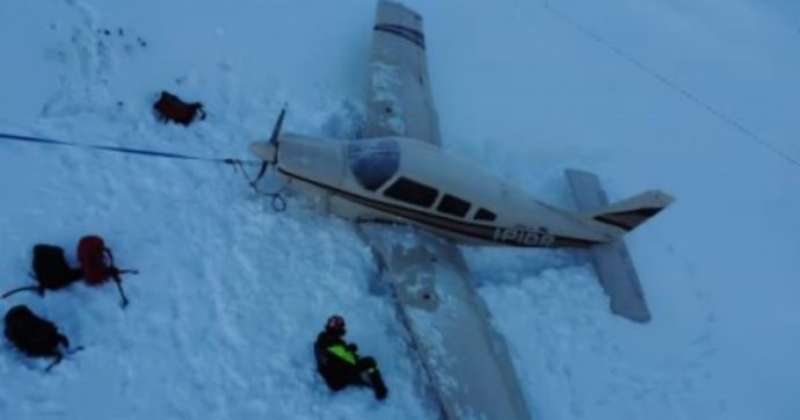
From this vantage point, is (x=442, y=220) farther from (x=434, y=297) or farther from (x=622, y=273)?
(x=622, y=273)

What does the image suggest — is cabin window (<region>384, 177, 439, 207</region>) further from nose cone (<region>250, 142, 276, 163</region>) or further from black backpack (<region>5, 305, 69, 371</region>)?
black backpack (<region>5, 305, 69, 371</region>)

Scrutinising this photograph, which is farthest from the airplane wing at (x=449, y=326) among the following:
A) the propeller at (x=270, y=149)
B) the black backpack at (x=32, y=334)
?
the black backpack at (x=32, y=334)

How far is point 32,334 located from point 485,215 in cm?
638

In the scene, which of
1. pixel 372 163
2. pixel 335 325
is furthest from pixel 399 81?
pixel 335 325

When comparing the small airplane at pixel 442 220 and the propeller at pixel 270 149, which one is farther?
the propeller at pixel 270 149

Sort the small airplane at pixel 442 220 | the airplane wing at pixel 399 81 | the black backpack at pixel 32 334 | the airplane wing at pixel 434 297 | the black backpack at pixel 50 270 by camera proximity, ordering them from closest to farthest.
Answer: the black backpack at pixel 32 334
the black backpack at pixel 50 270
the airplane wing at pixel 434 297
the small airplane at pixel 442 220
the airplane wing at pixel 399 81

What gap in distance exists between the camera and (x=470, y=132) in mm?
14297

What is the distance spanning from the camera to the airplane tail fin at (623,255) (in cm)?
1173

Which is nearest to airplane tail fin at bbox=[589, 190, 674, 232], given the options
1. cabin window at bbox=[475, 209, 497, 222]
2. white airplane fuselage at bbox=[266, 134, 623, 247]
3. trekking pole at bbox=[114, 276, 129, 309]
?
white airplane fuselage at bbox=[266, 134, 623, 247]

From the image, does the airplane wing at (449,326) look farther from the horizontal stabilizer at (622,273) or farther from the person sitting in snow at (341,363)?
the horizontal stabilizer at (622,273)

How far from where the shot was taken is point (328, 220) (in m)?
11.5

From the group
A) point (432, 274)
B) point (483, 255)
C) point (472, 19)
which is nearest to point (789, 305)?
point (483, 255)

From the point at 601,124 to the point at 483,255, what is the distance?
17.6 feet

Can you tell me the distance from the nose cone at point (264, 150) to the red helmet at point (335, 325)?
248 centimetres
